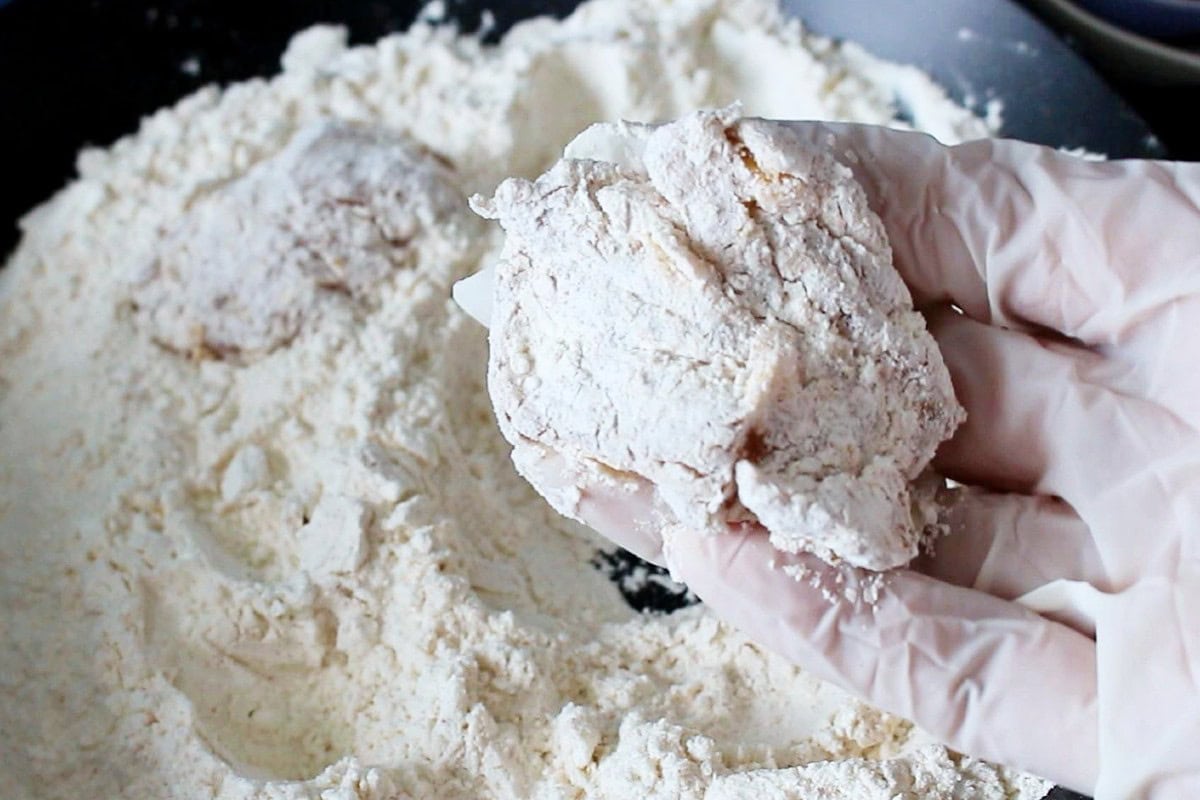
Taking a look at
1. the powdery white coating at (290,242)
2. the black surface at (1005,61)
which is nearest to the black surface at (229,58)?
the black surface at (1005,61)


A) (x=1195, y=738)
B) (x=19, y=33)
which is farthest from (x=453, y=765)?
(x=19, y=33)

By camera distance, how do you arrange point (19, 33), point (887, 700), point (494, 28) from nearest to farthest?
point (887, 700)
point (19, 33)
point (494, 28)

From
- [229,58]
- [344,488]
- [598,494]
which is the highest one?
[229,58]

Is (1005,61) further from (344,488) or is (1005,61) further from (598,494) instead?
(344,488)

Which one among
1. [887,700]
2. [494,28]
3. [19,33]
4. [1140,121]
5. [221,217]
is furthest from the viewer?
[494,28]

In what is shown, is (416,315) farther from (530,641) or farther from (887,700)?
(887,700)

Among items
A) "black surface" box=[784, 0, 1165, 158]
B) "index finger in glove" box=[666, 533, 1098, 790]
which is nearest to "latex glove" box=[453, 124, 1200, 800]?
"index finger in glove" box=[666, 533, 1098, 790]

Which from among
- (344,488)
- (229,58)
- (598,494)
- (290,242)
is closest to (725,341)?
(598,494)

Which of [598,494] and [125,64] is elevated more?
[125,64]
